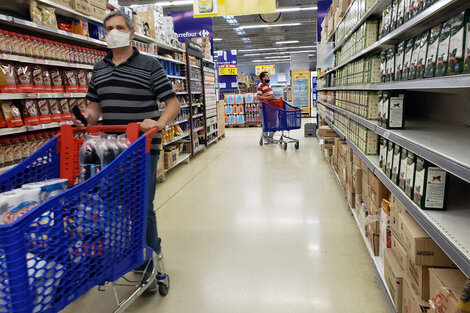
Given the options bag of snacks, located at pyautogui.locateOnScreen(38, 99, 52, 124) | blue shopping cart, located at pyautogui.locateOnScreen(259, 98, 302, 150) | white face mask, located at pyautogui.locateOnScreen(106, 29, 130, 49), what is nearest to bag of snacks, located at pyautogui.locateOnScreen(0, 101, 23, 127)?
bag of snacks, located at pyautogui.locateOnScreen(38, 99, 52, 124)

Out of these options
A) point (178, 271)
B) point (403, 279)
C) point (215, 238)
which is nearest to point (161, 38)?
point (215, 238)

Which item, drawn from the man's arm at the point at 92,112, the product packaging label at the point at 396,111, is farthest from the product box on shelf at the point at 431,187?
the man's arm at the point at 92,112

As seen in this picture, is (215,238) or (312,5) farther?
(312,5)

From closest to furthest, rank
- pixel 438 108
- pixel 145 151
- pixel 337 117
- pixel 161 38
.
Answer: pixel 145 151 < pixel 438 108 < pixel 337 117 < pixel 161 38

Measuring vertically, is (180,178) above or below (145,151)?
below

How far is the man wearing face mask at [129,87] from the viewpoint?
6.64ft

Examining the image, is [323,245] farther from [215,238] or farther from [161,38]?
[161,38]

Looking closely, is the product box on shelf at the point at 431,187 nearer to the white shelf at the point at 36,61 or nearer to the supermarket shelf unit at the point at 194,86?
the white shelf at the point at 36,61

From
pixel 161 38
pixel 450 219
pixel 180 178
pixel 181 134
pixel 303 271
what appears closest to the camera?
pixel 450 219

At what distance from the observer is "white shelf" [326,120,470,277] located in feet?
3.59

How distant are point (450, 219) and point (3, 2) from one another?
3.59 m

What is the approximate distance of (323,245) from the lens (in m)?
2.74

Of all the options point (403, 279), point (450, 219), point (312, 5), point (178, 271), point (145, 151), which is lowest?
point (178, 271)

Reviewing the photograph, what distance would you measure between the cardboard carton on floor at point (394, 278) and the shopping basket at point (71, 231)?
1.31 metres
